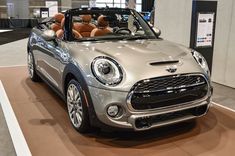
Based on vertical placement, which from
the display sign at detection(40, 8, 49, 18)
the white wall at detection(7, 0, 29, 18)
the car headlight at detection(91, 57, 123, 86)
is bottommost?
the car headlight at detection(91, 57, 123, 86)

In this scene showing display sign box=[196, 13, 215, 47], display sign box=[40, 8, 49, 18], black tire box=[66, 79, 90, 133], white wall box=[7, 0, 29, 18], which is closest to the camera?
black tire box=[66, 79, 90, 133]

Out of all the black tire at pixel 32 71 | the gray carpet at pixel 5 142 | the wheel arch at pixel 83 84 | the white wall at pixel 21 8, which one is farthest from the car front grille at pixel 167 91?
the white wall at pixel 21 8

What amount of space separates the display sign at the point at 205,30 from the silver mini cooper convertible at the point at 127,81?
91 cm

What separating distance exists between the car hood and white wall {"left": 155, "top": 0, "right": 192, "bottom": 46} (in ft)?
8.85

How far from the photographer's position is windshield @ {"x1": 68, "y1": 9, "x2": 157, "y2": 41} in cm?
381

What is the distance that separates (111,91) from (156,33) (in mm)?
1642

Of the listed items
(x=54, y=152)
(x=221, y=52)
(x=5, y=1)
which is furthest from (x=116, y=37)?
(x=5, y=1)

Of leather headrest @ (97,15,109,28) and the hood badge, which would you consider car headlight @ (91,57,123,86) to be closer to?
the hood badge

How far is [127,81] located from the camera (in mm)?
2693

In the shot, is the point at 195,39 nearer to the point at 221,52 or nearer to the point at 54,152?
the point at 221,52

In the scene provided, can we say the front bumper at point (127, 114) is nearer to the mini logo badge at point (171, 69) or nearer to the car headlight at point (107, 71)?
the car headlight at point (107, 71)

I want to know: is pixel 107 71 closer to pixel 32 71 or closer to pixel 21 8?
pixel 32 71

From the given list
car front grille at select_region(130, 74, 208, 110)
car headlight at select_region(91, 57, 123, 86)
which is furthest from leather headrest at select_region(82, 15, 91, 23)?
car front grille at select_region(130, 74, 208, 110)

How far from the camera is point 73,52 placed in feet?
10.5
